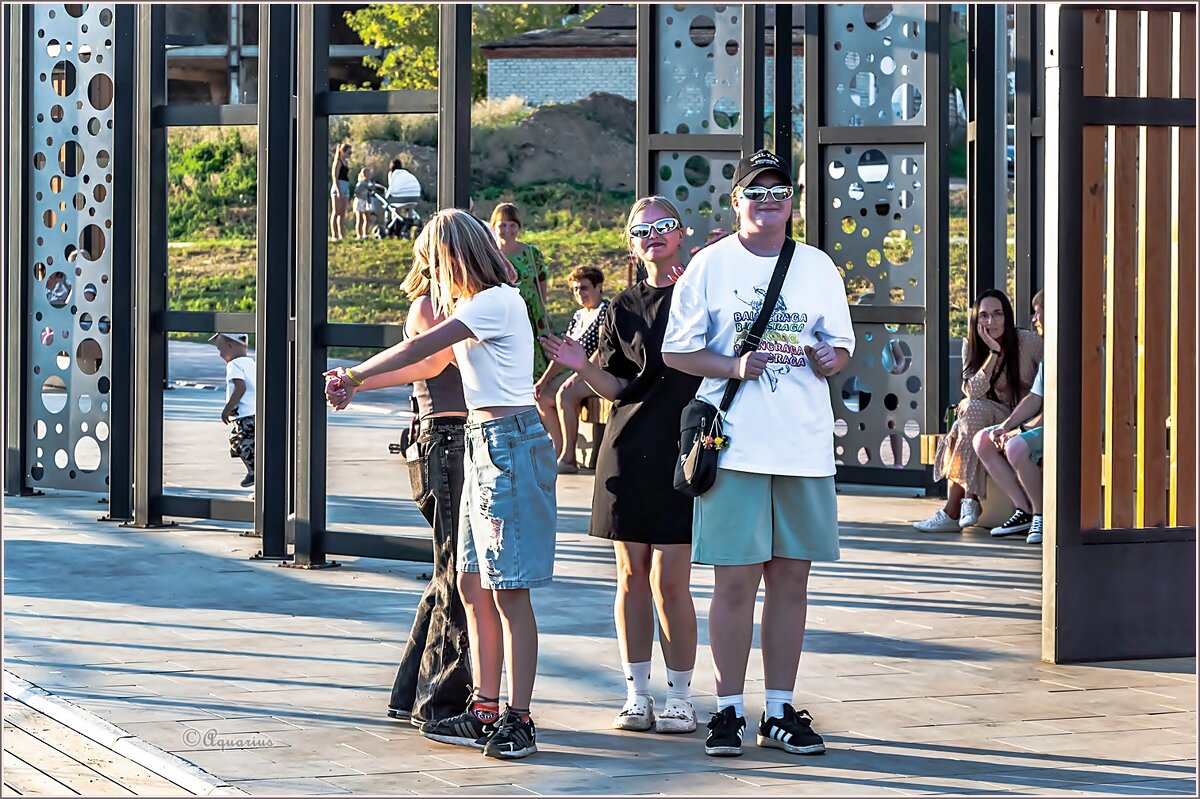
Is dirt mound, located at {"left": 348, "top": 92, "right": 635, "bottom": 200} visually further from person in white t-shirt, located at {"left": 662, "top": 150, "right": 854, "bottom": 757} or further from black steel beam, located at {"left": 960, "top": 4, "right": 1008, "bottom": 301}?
person in white t-shirt, located at {"left": 662, "top": 150, "right": 854, "bottom": 757}

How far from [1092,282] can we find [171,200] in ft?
117

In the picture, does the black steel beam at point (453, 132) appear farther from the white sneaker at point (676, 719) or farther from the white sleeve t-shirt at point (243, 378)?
the white sneaker at point (676, 719)

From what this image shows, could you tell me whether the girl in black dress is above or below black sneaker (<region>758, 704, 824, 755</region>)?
above

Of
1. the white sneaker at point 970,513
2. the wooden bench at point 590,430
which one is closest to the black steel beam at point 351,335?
the white sneaker at point 970,513

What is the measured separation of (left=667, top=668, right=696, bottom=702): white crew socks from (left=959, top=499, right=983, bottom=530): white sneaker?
5.07 meters

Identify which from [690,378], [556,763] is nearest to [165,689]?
[556,763]

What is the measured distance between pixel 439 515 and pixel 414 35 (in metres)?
40.9

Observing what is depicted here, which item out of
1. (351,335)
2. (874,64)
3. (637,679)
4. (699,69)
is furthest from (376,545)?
(874,64)

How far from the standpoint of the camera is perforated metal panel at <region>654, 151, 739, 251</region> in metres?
12.8

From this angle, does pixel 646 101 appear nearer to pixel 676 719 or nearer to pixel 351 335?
pixel 351 335

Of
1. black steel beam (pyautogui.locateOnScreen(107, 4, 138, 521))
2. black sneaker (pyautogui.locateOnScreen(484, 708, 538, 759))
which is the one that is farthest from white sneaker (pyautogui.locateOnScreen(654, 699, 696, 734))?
black steel beam (pyautogui.locateOnScreen(107, 4, 138, 521))

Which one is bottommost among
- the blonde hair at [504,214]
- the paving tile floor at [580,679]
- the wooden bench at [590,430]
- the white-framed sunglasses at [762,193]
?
the paving tile floor at [580,679]

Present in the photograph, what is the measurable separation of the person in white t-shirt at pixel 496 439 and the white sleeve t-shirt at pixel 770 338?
1.69 ft

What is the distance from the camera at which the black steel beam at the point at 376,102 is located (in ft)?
29.1
